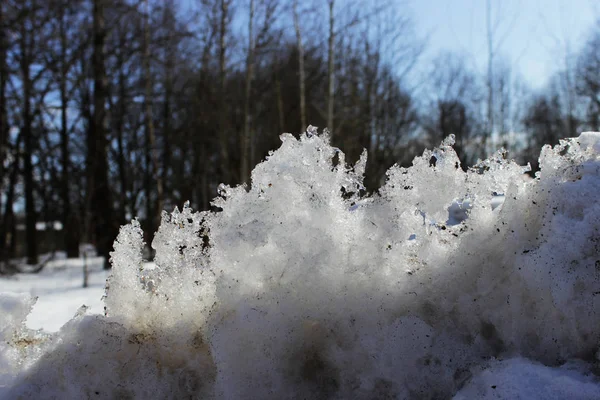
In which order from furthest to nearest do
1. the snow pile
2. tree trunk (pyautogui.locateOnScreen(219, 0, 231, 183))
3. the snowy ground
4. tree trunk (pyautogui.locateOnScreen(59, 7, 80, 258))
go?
tree trunk (pyautogui.locateOnScreen(59, 7, 80, 258))
tree trunk (pyautogui.locateOnScreen(219, 0, 231, 183))
the snowy ground
the snow pile

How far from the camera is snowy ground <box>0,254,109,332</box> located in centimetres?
334

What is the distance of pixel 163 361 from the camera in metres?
1.75

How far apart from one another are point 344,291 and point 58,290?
666cm

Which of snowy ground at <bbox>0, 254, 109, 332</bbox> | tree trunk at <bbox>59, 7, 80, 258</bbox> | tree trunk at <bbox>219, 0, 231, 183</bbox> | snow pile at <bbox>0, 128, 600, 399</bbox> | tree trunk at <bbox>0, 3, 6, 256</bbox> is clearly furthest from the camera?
tree trunk at <bbox>59, 7, 80, 258</bbox>

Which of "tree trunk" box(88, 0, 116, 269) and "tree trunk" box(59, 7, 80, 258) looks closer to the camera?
"tree trunk" box(88, 0, 116, 269)

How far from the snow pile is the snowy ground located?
598 millimetres

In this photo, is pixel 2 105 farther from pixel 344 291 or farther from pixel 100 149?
pixel 344 291

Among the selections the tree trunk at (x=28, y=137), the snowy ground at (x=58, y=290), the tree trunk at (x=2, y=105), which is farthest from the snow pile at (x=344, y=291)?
the tree trunk at (x=28, y=137)

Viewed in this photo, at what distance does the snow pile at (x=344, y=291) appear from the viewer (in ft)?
5.06

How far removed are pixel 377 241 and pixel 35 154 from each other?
14336 millimetres

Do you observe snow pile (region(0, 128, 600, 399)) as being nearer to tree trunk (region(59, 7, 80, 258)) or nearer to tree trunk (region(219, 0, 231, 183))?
tree trunk (region(219, 0, 231, 183))

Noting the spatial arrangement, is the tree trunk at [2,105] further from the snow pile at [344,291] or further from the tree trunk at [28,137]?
the snow pile at [344,291]

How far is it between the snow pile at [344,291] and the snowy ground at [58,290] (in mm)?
598

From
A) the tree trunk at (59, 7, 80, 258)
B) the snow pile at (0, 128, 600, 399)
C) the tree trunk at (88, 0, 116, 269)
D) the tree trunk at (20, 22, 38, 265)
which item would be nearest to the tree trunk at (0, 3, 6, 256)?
the tree trunk at (20, 22, 38, 265)
